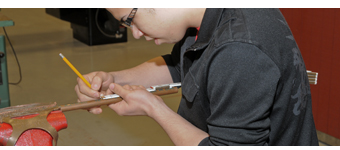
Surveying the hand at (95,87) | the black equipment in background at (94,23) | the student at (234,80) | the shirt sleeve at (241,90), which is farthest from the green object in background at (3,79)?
the black equipment in background at (94,23)

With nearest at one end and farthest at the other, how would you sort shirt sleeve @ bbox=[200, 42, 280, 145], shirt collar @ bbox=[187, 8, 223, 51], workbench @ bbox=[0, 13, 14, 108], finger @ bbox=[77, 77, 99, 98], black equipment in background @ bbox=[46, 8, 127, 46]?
shirt sleeve @ bbox=[200, 42, 280, 145] < shirt collar @ bbox=[187, 8, 223, 51] < finger @ bbox=[77, 77, 99, 98] < workbench @ bbox=[0, 13, 14, 108] < black equipment in background @ bbox=[46, 8, 127, 46]

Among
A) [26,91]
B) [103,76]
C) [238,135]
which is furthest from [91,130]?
[238,135]

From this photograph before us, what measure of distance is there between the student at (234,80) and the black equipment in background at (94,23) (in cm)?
358

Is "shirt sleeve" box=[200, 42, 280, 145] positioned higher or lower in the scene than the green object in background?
higher

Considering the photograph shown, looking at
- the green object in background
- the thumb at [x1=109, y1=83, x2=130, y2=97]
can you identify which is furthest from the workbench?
the thumb at [x1=109, y1=83, x2=130, y2=97]

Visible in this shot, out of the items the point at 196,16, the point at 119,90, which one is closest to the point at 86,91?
the point at 119,90

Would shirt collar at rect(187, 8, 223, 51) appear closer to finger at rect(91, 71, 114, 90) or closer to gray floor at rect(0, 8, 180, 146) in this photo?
finger at rect(91, 71, 114, 90)

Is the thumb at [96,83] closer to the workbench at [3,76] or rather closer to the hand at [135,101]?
the hand at [135,101]

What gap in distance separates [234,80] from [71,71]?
3.25 m

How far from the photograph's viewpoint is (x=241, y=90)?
2.88 ft

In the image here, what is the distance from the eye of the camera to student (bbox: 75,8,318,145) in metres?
0.87

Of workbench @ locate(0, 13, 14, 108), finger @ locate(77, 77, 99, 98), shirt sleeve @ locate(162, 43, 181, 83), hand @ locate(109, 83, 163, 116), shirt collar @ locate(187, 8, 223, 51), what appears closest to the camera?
shirt collar @ locate(187, 8, 223, 51)

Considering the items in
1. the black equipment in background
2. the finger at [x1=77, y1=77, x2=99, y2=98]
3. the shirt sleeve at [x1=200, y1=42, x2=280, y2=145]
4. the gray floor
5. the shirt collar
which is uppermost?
the shirt collar

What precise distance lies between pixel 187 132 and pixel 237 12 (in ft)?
1.20
